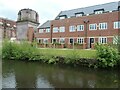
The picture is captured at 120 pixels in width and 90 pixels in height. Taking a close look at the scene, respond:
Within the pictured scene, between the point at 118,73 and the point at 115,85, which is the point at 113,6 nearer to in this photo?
the point at 118,73

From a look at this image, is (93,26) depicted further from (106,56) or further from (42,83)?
(42,83)

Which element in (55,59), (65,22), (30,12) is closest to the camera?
(55,59)

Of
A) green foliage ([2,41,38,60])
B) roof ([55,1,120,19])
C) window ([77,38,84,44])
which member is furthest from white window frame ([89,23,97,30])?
green foliage ([2,41,38,60])

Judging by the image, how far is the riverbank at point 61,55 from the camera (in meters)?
24.8

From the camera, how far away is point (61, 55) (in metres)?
29.7

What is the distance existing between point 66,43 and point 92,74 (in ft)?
60.8

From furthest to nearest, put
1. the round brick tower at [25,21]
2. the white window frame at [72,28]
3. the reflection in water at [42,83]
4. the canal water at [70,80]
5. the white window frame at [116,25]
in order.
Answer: the round brick tower at [25,21] < the white window frame at [72,28] < the white window frame at [116,25] < the canal water at [70,80] < the reflection in water at [42,83]

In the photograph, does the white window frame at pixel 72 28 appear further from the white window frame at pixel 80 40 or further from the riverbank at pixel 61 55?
the riverbank at pixel 61 55

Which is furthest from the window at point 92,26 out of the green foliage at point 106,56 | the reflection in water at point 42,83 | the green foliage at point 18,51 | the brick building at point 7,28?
the brick building at point 7,28

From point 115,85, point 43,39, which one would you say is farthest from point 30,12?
point 115,85

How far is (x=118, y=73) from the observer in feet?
72.4

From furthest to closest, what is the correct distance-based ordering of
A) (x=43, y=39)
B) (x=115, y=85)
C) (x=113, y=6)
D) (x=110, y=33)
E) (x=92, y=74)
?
(x=43, y=39) < (x=113, y=6) < (x=110, y=33) < (x=92, y=74) < (x=115, y=85)

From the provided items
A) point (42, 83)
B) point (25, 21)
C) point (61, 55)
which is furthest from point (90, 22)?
point (25, 21)

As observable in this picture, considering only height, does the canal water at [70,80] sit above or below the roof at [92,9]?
below
